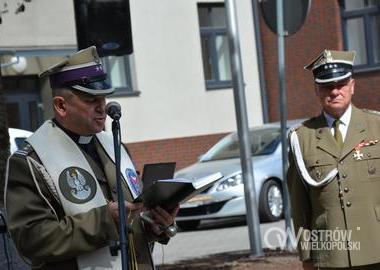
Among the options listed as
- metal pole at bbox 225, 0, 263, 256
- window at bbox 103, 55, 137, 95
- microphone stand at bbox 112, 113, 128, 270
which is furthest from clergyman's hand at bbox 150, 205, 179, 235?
window at bbox 103, 55, 137, 95

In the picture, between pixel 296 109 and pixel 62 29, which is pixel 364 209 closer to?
pixel 62 29

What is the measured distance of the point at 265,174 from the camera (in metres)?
13.7

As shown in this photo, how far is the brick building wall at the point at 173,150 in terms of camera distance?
1884 centimetres

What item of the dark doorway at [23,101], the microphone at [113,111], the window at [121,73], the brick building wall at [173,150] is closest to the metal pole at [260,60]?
the brick building wall at [173,150]

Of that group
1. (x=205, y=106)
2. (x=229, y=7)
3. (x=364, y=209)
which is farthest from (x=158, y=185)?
(x=205, y=106)

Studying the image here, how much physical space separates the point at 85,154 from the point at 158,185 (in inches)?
A: 17.7

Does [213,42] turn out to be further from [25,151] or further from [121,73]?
[25,151]

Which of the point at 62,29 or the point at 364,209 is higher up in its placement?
the point at 62,29

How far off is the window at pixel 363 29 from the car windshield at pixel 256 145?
20.9ft

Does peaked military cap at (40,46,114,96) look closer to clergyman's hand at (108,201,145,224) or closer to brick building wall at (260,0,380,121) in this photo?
clergyman's hand at (108,201,145,224)

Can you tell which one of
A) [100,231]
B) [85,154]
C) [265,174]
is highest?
[85,154]

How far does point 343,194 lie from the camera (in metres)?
4.52

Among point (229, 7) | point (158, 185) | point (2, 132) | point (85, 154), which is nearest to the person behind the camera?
point (158, 185)

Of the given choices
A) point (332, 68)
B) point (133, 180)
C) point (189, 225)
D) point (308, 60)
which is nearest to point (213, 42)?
point (308, 60)
